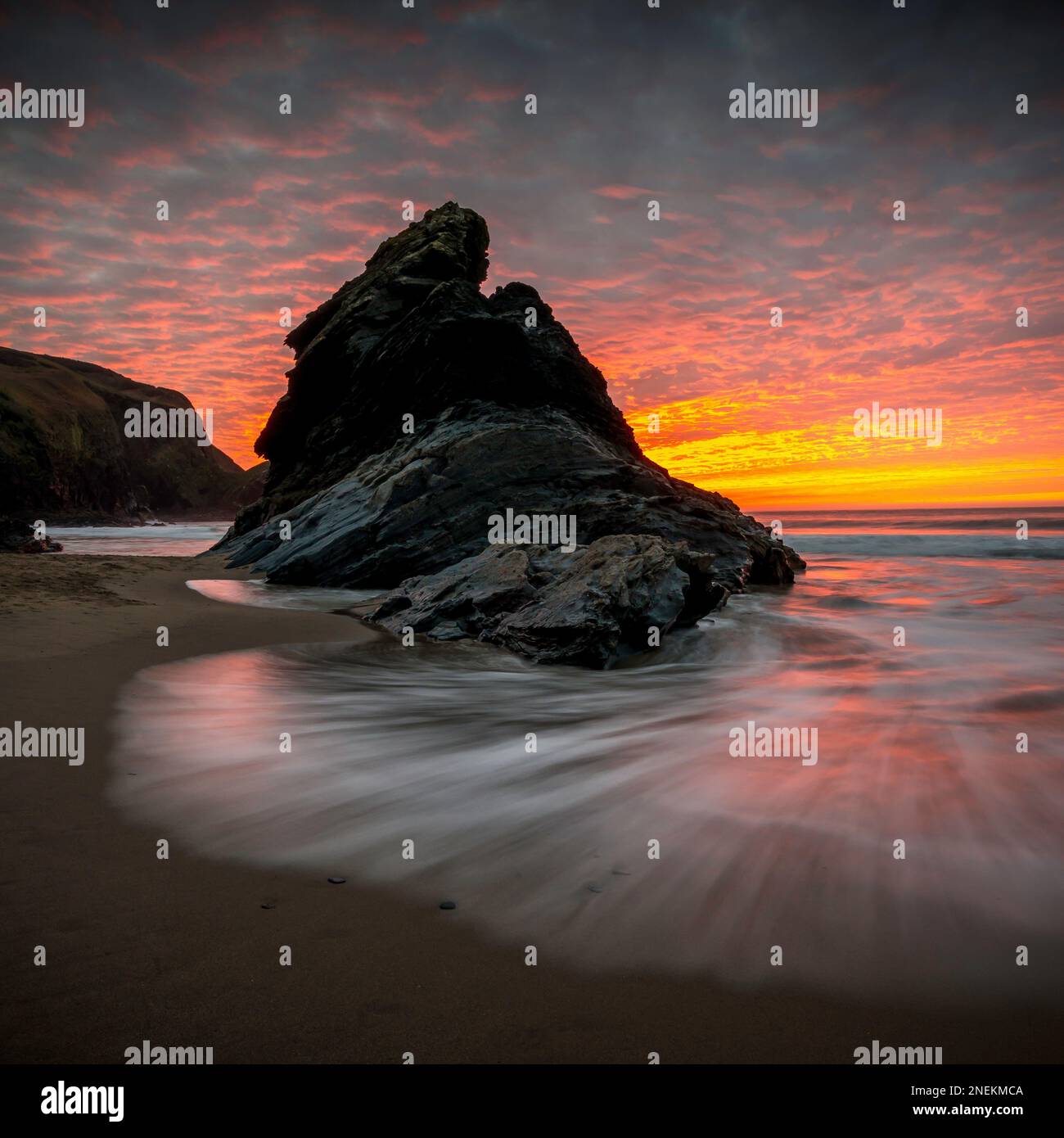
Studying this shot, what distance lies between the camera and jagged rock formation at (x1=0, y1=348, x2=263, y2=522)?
82812mm

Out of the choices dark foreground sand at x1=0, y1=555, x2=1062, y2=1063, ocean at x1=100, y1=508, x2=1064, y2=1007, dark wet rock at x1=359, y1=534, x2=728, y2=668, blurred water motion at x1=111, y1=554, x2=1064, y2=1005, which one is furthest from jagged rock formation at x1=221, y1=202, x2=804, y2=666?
dark foreground sand at x1=0, y1=555, x2=1062, y2=1063

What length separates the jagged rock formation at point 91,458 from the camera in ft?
272

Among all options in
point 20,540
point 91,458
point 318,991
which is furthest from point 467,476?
point 91,458

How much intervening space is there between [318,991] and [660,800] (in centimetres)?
251

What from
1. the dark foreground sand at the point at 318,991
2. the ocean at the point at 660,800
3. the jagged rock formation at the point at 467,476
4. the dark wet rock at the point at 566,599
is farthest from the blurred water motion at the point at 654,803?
the jagged rock formation at the point at 467,476

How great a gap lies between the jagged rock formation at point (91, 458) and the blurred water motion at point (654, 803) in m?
82.4

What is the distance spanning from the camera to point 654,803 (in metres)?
4.18

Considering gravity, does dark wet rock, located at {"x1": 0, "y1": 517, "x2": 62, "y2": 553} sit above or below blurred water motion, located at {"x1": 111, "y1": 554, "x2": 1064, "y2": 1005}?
above

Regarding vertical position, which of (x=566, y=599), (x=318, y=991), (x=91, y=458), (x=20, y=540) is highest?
(x=91, y=458)

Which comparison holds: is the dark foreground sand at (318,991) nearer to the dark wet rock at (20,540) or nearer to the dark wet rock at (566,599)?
the dark wet rock at (566,599)

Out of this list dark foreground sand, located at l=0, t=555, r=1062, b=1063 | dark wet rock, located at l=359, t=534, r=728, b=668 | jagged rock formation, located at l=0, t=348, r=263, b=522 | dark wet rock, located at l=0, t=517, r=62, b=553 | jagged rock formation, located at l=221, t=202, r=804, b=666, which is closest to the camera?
dark foreground sand, located at l=0, t=555, r=1062, b=1063

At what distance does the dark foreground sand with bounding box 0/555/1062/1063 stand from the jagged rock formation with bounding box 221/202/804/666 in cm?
625

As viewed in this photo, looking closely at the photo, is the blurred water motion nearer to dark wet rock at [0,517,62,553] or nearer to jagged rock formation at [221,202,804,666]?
jagged rock formation at [221,202,804,666]

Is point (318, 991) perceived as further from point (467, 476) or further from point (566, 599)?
point (467, 476)
